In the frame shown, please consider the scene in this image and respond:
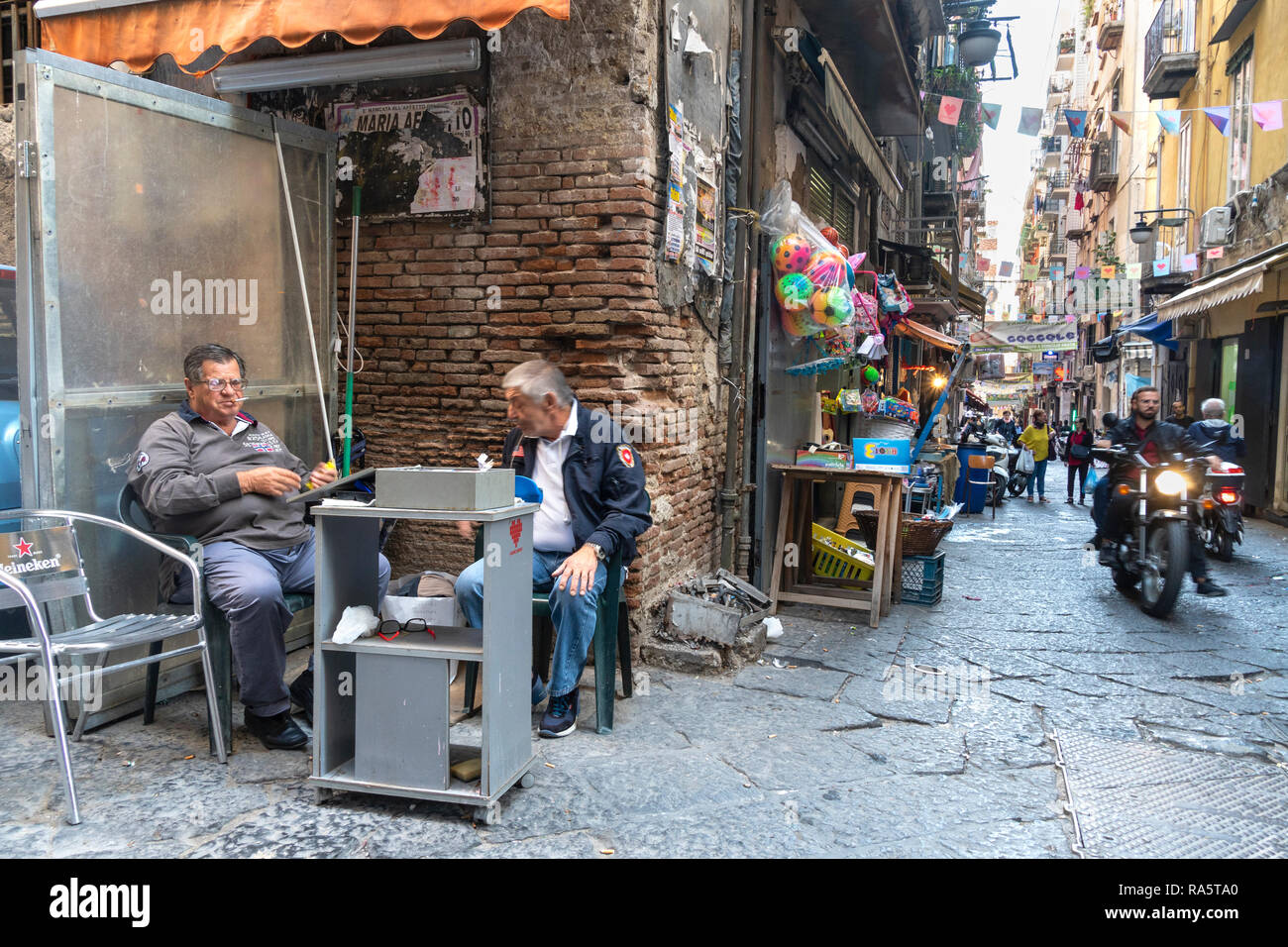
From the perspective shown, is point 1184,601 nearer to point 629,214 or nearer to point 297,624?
point 629,214

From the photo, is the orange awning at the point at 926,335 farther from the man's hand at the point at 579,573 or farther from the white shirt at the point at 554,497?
the man's hand at the point at 579,573

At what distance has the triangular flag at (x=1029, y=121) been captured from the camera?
1420 cm

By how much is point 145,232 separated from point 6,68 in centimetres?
471

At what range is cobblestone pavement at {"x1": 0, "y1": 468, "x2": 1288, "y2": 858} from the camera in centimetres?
296

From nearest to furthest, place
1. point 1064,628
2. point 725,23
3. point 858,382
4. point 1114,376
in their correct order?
point 725,23
point 1064,628
point 858,382
point 1114,376

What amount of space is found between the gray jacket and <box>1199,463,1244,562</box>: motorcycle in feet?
21.9

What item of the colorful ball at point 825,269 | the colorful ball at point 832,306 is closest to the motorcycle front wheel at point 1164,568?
the colorful ball at point 832,306

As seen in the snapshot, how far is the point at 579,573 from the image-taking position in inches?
143

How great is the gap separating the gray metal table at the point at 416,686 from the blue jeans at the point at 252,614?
346mm

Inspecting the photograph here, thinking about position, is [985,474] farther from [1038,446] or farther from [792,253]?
[792,253]

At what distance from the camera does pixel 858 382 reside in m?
11.3

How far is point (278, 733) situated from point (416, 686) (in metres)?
0.90

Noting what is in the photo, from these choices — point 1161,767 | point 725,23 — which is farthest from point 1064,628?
point 725,23
